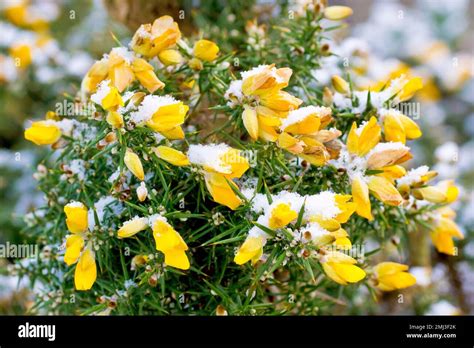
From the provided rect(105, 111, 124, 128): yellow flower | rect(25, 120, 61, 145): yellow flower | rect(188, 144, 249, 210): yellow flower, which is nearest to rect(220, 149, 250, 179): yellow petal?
rect(188, 144, 249, 210): yellow flower

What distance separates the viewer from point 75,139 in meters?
0.72

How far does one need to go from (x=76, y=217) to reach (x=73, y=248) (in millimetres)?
31

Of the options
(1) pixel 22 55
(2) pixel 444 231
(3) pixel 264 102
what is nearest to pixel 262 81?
(3) pixel 264 102

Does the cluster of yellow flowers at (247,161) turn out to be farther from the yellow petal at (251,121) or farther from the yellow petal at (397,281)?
the yellow petal at (397,281)

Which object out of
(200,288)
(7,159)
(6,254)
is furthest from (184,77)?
(7,159)

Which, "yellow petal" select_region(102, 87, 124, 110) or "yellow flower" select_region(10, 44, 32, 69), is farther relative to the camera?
"yellow flower" select_region(10, 44, 32, 69)

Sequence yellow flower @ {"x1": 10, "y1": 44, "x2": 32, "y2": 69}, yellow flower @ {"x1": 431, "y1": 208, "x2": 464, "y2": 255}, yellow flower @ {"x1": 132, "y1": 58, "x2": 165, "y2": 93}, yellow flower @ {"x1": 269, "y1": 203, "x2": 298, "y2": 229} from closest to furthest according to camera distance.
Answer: yellow flower @ {"x1": 269, "y1": 203, "x2": 298, "y2": 229} → yellow flower @ {"x1": 132, "y1": 58, "x2": 165, "y2": 93} → yellow flower @ {"x1": 431, "y1": 208, "x2": 464, "y2": 255} → yellow flower @ {"x1": 10, "y1": 44, "x2": 32, "y2": 69}

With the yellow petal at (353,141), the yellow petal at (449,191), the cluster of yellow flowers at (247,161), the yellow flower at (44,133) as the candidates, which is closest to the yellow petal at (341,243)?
the cluster of yellow flowers at (247,161)

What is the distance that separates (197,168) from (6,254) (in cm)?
58

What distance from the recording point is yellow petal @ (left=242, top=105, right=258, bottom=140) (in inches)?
23.3

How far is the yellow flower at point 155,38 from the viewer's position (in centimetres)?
67

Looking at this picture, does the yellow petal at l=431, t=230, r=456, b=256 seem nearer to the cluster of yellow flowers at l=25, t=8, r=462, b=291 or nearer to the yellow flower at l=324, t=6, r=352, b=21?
the cluster of yellow flowers at l=25, t=8, r=462, b=291

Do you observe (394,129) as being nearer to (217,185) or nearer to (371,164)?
(371,164)

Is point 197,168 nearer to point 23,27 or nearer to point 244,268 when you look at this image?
point 244,268
